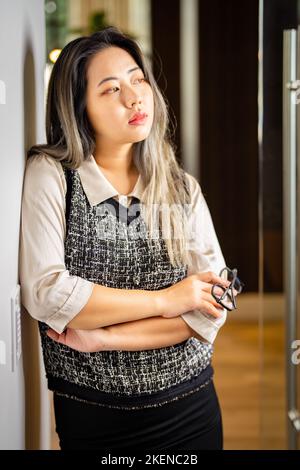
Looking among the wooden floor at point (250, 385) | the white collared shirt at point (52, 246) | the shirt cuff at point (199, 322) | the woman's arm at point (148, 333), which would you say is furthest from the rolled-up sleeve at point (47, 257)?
the wooden floor at point (250, 385)

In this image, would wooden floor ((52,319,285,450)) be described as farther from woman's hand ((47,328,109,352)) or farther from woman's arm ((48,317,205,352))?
woman's hand ((47,328,109,352))

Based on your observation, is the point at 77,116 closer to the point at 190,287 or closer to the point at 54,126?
the point at 54,126

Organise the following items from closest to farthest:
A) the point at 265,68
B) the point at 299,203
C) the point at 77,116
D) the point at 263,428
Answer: the point at 77,116 < the point at 299,203 < the point at 265,68 < the point at 263,428

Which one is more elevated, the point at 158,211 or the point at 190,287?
the point at 158,211

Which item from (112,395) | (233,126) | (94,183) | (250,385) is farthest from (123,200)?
(233,126)

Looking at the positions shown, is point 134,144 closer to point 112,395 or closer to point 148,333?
point 148,333

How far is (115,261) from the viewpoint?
54.7 inches

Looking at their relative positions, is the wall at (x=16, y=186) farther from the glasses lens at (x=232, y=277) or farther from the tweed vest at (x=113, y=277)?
the glasses lens at (x=232, y=277)

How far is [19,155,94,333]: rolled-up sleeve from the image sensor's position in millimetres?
1295

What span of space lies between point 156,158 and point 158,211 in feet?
0.39

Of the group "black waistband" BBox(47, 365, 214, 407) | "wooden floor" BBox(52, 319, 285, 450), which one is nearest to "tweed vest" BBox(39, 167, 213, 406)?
"black waistband" BBox(47, 365, 214, 407)

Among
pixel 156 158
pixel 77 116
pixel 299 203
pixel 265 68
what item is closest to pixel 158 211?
pixel 156 158

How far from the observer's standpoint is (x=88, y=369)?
1413mm

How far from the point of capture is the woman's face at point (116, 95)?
138cm
